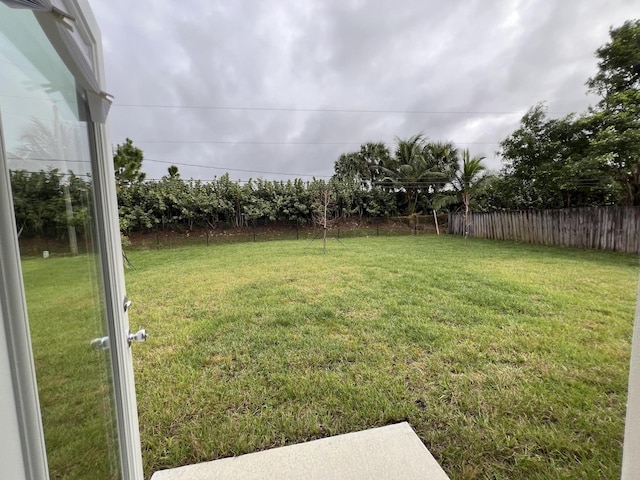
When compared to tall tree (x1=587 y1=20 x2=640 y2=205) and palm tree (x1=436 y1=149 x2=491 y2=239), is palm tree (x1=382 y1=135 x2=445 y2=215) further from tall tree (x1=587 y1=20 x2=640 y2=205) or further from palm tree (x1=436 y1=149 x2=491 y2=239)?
tall tree (x1=587 y1=20 x2=640 y2=205)

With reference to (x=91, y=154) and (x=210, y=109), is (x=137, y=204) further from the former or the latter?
(x=91, y=154)

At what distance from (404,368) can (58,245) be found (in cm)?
217

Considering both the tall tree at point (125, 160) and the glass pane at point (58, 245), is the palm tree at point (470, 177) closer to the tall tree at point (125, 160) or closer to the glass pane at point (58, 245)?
the tall tree at point (125, 160)

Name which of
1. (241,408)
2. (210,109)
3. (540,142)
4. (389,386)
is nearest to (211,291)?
(241,408)

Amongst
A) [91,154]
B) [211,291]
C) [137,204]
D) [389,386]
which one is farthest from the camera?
[137,204]

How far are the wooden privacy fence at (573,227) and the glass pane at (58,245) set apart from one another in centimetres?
903

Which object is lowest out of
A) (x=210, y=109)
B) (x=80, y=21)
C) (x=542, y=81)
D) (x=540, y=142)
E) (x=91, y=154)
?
(x=91, y=154)

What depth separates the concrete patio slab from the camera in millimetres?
1325

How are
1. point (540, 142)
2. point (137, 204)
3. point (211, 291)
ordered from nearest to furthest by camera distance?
1. point (211, 291)
2. point (540, 142)
3. point (137, 204)

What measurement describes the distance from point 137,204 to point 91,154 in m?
13.0

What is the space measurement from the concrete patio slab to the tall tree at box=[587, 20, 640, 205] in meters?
8.05

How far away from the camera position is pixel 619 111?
20.7 feet

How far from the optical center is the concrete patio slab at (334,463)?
1.33 m

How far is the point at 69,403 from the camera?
2.15ft
